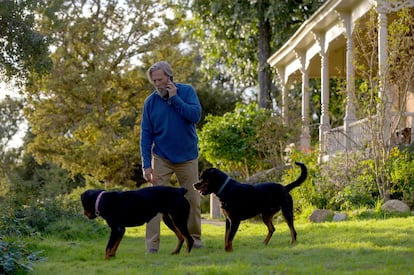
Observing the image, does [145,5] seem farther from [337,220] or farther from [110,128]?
[337,220]

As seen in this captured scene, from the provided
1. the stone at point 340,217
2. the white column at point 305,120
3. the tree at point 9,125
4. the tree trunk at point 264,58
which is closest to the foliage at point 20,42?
the stone at point 340,217

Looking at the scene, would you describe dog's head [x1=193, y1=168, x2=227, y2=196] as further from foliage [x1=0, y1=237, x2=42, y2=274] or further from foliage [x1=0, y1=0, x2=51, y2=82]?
foliage [x1=0, y1=0, x2=51, y2=82]

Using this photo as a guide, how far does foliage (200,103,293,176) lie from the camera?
1892 centimetres

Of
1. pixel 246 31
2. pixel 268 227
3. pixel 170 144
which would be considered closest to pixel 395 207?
pixel 268 227

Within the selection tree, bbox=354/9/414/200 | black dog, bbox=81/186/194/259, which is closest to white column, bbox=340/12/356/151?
tree, bbox=354/9/414/200

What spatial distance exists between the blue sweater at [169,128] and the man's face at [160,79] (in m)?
0.20

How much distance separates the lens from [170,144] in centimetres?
855

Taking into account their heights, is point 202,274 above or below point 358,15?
below

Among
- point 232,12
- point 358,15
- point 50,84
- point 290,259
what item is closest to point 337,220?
point 290,259

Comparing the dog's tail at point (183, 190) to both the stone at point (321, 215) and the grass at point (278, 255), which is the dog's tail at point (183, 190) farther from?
the stone at point (321, 215)

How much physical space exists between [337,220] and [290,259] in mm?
4410

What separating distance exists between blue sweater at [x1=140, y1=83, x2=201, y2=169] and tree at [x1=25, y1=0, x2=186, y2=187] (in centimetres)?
1765

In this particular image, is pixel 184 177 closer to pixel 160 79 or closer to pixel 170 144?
pixel 170 144

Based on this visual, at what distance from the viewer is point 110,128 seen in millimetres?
26562
